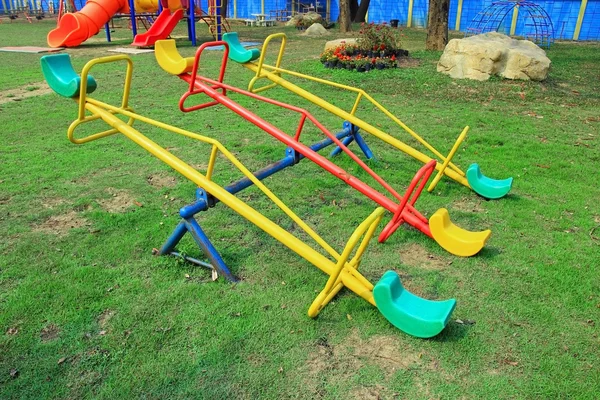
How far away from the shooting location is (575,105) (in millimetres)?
7340

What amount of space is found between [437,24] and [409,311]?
10348 millimetres

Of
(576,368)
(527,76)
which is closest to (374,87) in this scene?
(527,76)

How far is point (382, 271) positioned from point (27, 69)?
32.3 ft

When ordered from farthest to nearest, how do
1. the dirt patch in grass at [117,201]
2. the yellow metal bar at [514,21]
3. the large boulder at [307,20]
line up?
the large boulder at [307,20] < the yellow metal bar at [514,21] < the dirt patch in grass at [117,201]

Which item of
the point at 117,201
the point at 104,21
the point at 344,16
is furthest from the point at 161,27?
the point at 117,201

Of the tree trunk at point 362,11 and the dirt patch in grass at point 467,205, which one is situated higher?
the tree trunk at point 362,11

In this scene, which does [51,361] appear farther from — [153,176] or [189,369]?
[153,176]

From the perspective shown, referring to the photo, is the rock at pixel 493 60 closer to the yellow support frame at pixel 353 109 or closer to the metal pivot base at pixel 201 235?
the yellow support frame at pixel 353 109

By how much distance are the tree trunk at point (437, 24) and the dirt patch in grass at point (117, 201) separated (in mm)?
8919

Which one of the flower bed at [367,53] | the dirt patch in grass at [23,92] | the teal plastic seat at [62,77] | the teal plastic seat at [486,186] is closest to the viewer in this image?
the teal plastic seat at [62,77]

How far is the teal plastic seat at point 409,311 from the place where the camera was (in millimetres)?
2371

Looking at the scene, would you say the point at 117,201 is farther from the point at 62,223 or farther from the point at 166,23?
the point at 166,23

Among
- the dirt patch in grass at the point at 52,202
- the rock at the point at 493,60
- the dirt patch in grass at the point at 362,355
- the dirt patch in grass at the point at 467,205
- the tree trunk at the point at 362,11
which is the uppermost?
the tree trunk at the point at 362,11

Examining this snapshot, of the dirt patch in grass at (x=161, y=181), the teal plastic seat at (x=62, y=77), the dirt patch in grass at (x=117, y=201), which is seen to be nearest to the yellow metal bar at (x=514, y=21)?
the dirt patch in grass at (x=161, y=181)
